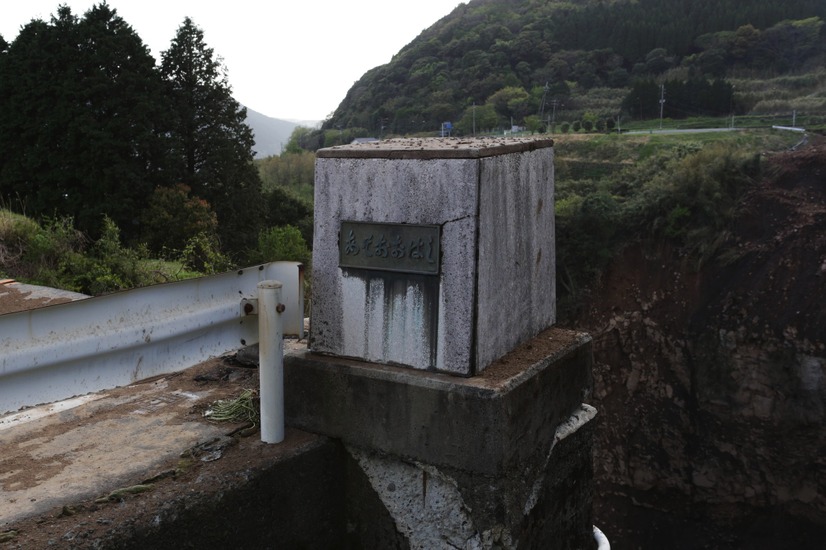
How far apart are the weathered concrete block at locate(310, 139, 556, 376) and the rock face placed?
18.7 metres

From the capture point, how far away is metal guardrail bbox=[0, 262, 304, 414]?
7.24ft

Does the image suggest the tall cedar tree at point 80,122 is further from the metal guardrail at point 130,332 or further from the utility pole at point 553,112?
the utility pole at point 553,112

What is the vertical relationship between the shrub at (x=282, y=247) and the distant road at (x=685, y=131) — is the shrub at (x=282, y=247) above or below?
below

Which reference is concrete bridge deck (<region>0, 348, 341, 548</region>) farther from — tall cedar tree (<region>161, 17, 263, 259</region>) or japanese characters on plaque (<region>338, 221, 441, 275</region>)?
tall cedar tree (<region>161, 17, 263, 259</region>)

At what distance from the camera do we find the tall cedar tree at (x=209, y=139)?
2238 cm

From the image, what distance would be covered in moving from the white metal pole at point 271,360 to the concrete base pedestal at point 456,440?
0.44ft

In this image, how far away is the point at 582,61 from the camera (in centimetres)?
6094

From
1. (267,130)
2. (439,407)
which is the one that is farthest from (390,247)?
(267,130)

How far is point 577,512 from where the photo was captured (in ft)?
10.2

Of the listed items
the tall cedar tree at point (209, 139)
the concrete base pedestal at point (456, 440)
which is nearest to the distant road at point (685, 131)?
the tall cedar tree at point (209, 139)

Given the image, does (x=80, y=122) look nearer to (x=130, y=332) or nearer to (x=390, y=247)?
(x=130, y=332)

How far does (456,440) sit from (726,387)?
2097cm

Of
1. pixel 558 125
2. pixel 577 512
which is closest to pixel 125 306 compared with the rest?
pixel 577 512

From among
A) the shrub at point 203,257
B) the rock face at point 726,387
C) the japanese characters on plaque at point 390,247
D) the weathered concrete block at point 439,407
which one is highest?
the japanese characters on plaque at point 390,247
